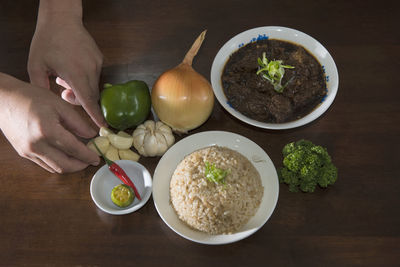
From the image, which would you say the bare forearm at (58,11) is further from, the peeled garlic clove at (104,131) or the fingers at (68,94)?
the peeled garlic clove at (104,131)

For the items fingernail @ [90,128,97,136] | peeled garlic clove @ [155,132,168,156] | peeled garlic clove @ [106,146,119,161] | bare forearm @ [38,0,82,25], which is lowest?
peeled garlic clove @ [106,146,119,161]

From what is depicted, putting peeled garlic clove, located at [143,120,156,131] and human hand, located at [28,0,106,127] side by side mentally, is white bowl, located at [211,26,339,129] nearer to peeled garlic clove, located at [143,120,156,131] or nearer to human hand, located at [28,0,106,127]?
peeled garlic clove, located at [143,120,156,131]

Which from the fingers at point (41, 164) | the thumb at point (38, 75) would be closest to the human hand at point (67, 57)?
the thumb at point (38, 75)

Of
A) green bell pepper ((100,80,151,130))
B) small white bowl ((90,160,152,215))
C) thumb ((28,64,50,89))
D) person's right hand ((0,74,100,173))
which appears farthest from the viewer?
thumb ((28,64,50,89))

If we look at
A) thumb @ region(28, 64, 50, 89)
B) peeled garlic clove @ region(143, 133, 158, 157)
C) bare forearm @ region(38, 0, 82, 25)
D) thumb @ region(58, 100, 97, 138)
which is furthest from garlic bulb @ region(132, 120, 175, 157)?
bare forearm @ region(38, 0, 82, 25)

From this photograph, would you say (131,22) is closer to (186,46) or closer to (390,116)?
(186,46)

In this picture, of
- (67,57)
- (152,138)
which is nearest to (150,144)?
(152,138)

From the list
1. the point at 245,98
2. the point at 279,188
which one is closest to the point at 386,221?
the point at 279,188
